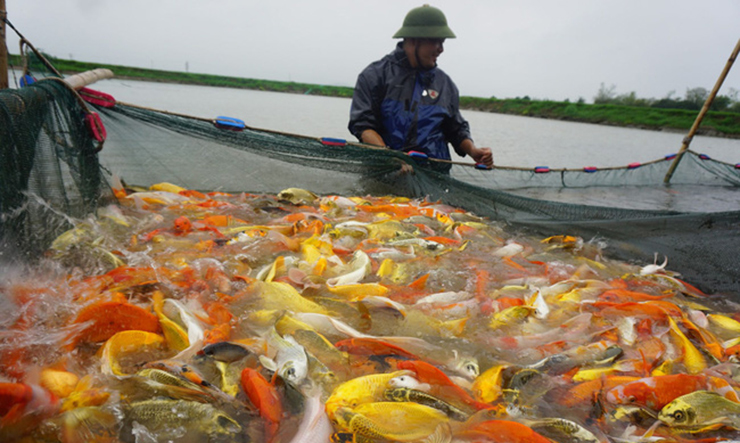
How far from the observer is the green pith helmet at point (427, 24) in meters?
5.43

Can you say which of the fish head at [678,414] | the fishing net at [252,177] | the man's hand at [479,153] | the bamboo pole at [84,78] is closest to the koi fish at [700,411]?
the fish head at [678,414]

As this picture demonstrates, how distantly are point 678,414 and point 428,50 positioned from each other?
4.86 metres

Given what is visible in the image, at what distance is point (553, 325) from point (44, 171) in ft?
10.8

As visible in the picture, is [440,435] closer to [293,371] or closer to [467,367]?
[467,367]

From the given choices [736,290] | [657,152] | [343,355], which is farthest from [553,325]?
[657,152]

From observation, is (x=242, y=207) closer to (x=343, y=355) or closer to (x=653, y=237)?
(x=343, y=355)

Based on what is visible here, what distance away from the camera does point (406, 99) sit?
19.0ft

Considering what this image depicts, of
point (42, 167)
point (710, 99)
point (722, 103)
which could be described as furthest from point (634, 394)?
point (722, 103)

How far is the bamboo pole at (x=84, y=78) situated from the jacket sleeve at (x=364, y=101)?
286 cm

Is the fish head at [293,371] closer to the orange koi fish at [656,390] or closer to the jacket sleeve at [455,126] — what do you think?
the orange koi fish at [656,390]

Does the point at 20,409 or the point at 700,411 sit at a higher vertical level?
the point at 20,409

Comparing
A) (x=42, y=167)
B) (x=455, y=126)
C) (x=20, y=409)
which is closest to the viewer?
(x=20, y=409)

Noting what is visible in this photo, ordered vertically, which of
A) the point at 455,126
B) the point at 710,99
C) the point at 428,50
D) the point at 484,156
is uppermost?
the point at 710,99

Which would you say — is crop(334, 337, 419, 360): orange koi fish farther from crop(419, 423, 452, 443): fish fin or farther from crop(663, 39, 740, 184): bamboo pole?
crop(663, 39, 740, 184): bamboo pole
